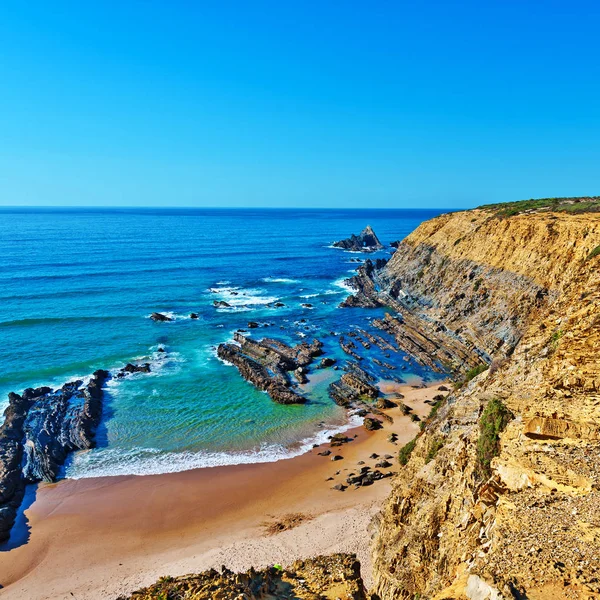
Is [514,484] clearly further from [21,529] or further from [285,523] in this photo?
[21,529]

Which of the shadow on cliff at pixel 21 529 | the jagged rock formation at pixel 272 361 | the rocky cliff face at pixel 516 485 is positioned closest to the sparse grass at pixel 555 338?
the rocky cliff face at pixel 516 485

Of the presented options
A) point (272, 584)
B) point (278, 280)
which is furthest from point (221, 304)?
point (272, 584)

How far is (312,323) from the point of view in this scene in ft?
195

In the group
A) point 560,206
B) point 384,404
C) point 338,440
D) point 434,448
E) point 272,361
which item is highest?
point 560,206

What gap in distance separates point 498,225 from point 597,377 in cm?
4679

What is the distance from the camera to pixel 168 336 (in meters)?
53.2

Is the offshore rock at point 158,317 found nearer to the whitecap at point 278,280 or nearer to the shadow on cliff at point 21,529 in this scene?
the whitecap at point 278,280

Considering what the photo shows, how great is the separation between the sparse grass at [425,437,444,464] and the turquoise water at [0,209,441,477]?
598 inches

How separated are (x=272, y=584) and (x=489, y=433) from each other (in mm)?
8486

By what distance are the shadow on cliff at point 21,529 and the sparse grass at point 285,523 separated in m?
13.7

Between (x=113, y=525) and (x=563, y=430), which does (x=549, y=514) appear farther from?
(x=113, y=525)

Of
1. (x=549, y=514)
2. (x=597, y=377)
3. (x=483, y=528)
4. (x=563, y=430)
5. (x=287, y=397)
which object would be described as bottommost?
(x=287, y=397)

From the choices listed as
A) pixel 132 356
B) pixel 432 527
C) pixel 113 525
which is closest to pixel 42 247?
pixel 132 356

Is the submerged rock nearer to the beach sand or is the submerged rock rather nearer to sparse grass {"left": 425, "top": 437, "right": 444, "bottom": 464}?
the beach sand
